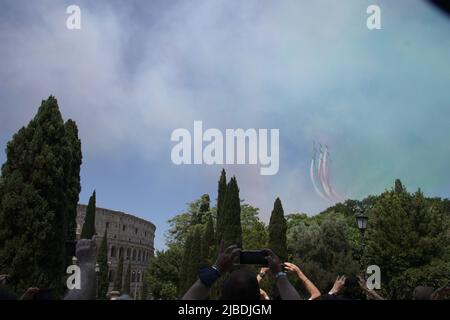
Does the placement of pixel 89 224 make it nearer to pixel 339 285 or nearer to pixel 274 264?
pixel 339 285

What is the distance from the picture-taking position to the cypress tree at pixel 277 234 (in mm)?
34225

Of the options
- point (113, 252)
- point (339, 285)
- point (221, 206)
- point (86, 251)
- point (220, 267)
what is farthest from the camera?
point (113, 252)

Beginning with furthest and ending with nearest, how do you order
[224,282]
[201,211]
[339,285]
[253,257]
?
[201,211]
[339,285]
[253,257]
[224,282]

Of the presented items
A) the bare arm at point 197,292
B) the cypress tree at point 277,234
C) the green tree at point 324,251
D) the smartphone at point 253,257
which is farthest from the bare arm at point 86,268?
the green tree at point 324,251

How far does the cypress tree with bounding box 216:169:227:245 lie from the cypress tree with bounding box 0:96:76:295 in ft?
48.4

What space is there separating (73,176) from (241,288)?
1117 inches

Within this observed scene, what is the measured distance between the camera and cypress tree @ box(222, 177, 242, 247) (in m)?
33.3

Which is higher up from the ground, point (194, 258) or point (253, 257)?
point (194, 258)

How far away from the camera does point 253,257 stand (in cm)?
343

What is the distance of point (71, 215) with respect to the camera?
27672 mm

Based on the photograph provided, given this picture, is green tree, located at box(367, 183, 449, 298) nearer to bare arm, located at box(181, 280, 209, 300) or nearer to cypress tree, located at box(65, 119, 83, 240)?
cypress tree, located at box(65, 119, 83, 240)

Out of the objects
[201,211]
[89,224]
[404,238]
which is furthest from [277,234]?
[201,211]

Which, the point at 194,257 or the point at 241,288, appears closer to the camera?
the point at 241,288
